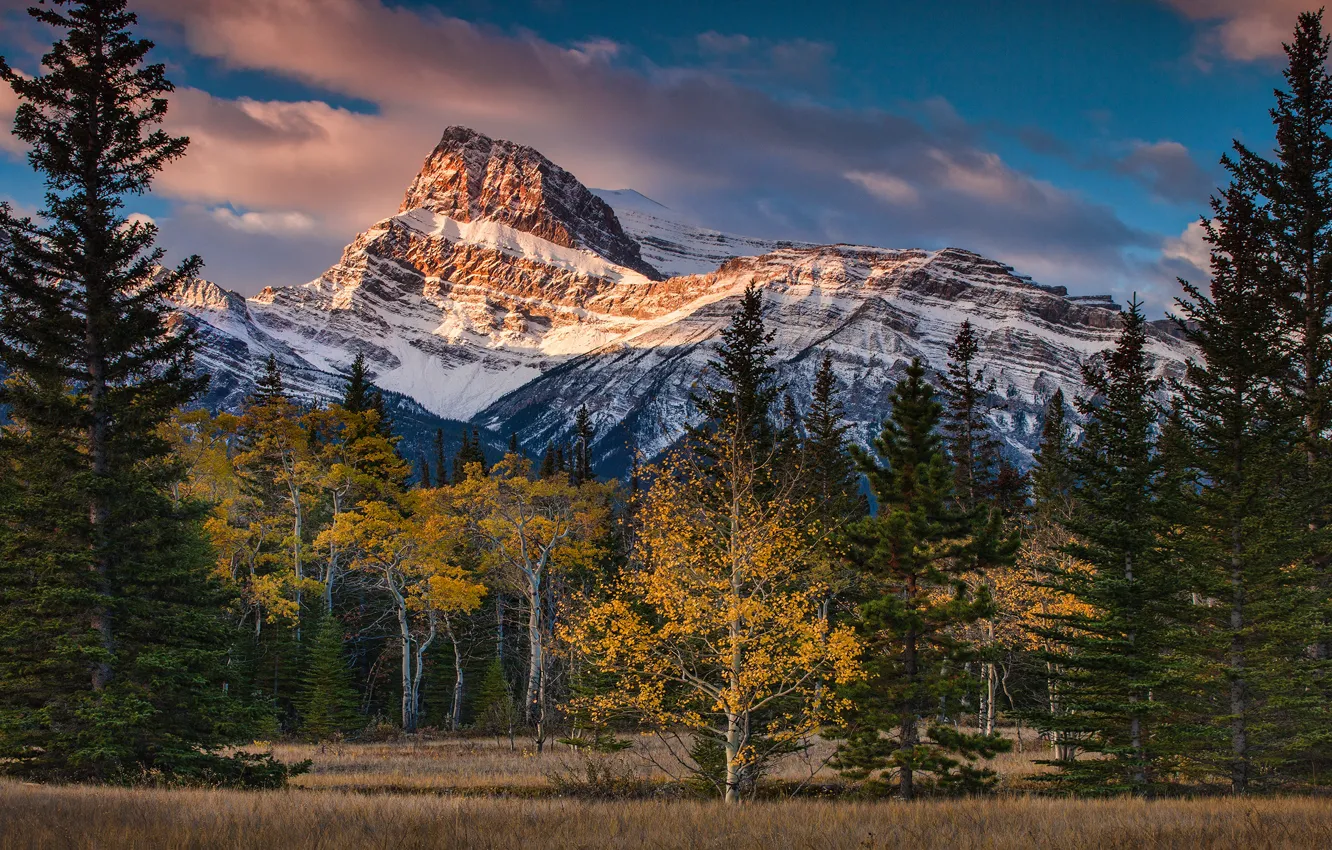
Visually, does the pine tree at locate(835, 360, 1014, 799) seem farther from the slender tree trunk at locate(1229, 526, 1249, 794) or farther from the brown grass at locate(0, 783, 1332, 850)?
the brown grass at locate(0, 783, 1332, 850)

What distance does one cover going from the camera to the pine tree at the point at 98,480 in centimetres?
1802

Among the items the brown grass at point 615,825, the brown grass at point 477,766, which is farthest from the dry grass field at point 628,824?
the brown grass at point 477,766

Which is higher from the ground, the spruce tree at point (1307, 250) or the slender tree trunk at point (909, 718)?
the spruce tree at point (1307, 250)

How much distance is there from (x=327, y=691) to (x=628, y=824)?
108 ft

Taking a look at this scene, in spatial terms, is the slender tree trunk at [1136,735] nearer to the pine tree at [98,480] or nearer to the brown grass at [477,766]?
the brown grass at [477,766]

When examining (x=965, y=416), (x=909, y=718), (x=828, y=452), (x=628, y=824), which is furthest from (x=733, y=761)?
(x=965, y=416)

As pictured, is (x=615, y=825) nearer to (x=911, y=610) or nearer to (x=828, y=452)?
(x=911, y=610)

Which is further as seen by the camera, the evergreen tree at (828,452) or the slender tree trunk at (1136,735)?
the evergreen tree at (828,452)

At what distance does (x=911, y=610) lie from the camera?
20.3 m

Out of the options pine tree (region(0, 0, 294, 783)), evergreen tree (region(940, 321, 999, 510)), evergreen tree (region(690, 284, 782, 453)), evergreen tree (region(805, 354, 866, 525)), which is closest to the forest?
pine tree (region(0, 0, 294, 783))

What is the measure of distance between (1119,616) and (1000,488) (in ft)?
122

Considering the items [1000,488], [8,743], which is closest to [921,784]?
[8,743]

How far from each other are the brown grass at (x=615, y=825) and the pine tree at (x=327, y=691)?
27.8m

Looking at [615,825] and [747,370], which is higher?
[747,370]
